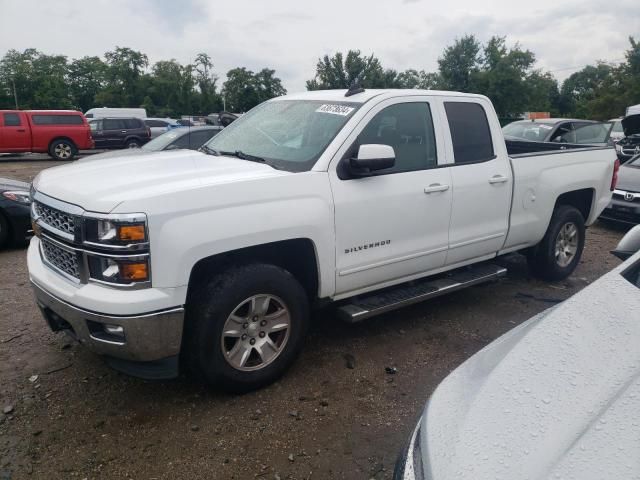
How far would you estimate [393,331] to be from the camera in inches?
165

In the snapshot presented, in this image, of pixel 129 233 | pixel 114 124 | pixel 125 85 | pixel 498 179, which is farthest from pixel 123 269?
pixel 125 85

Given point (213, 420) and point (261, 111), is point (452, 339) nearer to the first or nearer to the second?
point (213, 420)

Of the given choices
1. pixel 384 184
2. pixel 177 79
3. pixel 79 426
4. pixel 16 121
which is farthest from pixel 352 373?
pixel 177 79

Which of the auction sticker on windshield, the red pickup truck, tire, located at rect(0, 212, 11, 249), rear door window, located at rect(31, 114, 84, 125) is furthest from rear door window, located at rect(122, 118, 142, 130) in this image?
the auction sticker on windshield

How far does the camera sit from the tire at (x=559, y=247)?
203 inches

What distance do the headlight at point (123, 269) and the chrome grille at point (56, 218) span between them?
265mm

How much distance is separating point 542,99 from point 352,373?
5270cm

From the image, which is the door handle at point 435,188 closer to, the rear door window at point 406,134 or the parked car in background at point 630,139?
the rear door window at point 406,134

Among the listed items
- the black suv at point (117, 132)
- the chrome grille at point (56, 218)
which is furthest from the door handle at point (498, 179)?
the black suv at point (117, 132)

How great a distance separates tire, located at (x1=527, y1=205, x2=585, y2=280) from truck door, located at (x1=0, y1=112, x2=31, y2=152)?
18966 millimetres

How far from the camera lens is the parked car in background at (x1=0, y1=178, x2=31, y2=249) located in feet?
20.9

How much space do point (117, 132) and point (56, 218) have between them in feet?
66.4

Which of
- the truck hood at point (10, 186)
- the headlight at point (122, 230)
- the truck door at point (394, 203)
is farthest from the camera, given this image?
Answer: the truck hood at point (10, 186)

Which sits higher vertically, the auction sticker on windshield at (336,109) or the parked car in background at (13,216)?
the auction sticker on windshield at (336,109)
